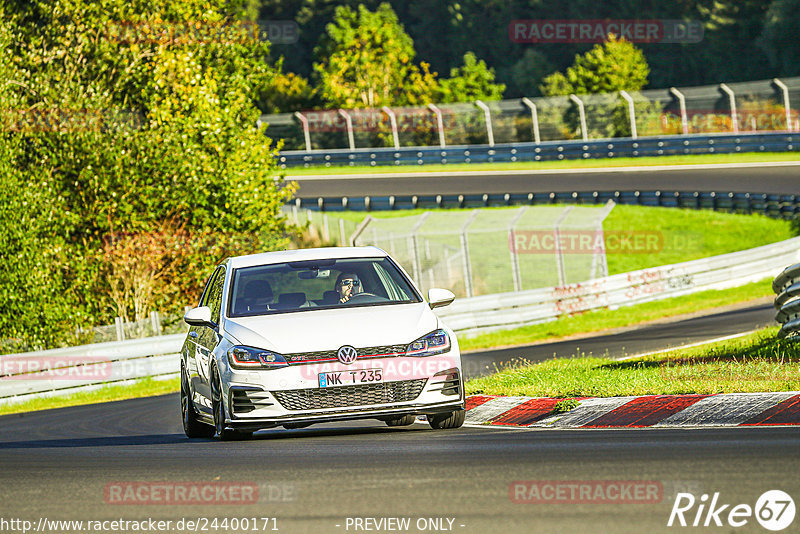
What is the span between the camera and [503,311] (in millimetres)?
26375

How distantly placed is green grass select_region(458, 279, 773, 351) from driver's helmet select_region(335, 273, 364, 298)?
13.4 m

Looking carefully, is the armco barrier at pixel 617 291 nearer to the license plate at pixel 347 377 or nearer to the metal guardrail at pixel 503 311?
the metal guardrail at pixel 503 311

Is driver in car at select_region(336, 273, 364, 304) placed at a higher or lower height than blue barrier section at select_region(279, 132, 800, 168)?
higher

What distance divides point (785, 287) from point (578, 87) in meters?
54.9

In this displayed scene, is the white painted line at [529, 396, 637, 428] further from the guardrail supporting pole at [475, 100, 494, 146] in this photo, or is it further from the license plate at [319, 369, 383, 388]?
the guardrail supporting pole at [475, 100, 494, 146]

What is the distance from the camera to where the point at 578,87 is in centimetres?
6731

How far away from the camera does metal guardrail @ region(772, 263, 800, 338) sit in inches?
510

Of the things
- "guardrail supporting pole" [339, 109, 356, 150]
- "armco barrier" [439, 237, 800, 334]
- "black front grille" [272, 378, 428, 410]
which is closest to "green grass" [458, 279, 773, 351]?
"armco barrier" [439, 237, 800, 334]

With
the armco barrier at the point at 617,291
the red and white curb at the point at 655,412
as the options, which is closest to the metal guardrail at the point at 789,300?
the red and white curb at the point at 655,412

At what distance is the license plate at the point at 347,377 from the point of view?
9594mm

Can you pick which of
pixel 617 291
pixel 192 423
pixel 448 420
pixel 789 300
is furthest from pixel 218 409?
pixel 617 291

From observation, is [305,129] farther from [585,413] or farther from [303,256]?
[585,413]

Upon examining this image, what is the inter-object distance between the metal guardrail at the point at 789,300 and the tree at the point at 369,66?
189 ft

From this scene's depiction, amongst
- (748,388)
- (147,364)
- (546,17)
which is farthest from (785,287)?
(546,17)
